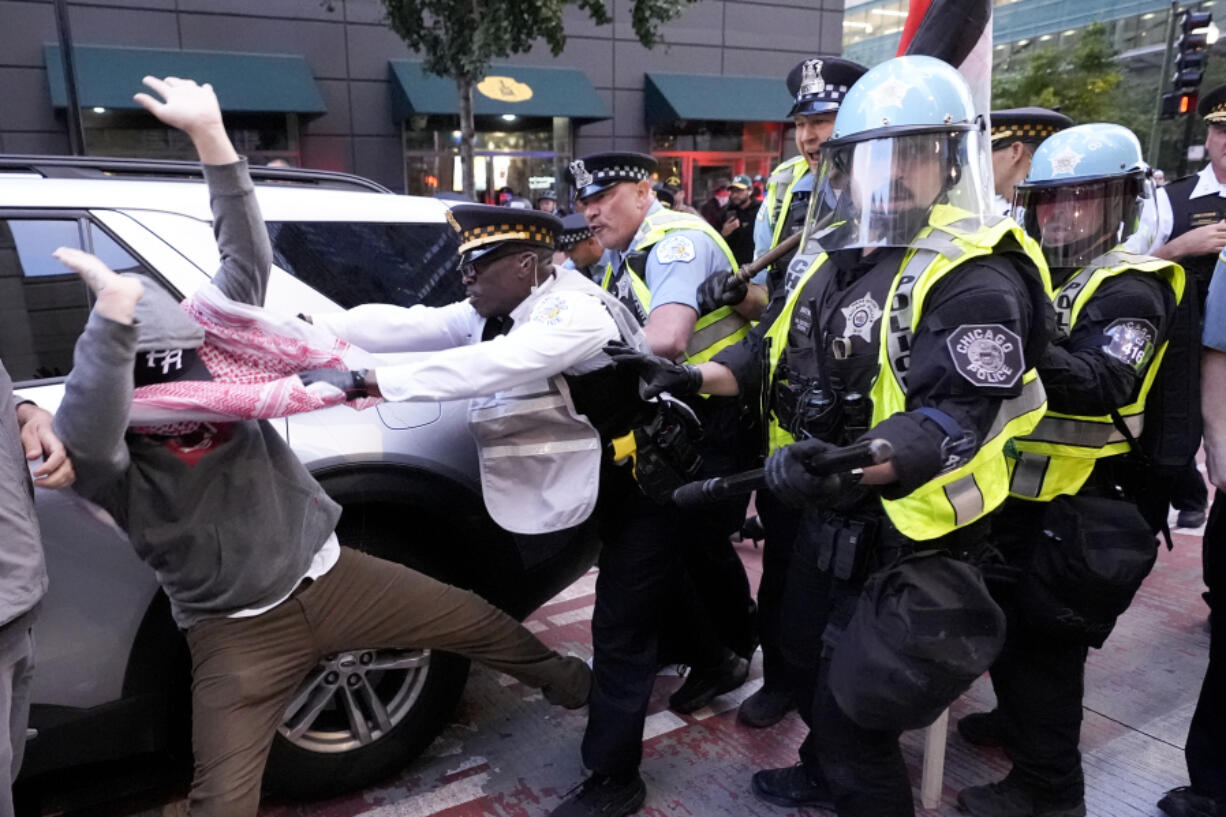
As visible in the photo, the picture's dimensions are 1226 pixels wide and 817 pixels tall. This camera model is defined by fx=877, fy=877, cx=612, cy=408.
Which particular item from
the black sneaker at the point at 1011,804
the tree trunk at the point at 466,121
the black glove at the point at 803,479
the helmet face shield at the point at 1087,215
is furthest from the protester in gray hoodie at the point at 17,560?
the tree trunk at the point at 466,121

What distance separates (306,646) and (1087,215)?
7.97ft

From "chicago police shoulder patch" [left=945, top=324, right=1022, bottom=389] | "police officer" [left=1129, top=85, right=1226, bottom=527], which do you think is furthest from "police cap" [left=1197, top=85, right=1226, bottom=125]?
"chicago police shoulder patch" [left=945, top=324, right=1022, bottom=389]

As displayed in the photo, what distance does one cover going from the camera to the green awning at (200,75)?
11.4m

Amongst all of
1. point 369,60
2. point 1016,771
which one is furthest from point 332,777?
point 369,60

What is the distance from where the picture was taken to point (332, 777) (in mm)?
2561

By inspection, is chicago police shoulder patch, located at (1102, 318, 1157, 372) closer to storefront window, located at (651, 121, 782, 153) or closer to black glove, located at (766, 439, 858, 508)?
black glove, located at (766, 439, 858, 508)

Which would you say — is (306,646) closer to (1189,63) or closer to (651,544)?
(651,544)

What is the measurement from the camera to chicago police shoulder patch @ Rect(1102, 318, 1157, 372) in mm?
2309

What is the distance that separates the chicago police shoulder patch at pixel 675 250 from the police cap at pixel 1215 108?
9.16ft

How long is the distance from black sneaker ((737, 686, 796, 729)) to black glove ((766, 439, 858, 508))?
5.48 ft

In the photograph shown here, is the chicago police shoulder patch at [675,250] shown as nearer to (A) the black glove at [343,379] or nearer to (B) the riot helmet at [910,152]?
(B) the riot helmet at [910,152]

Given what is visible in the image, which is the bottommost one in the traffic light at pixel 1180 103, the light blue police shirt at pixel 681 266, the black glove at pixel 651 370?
the black glove at pixel 651 370

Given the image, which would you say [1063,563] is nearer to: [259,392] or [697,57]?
[259,392]

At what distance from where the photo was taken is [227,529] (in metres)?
1.96
